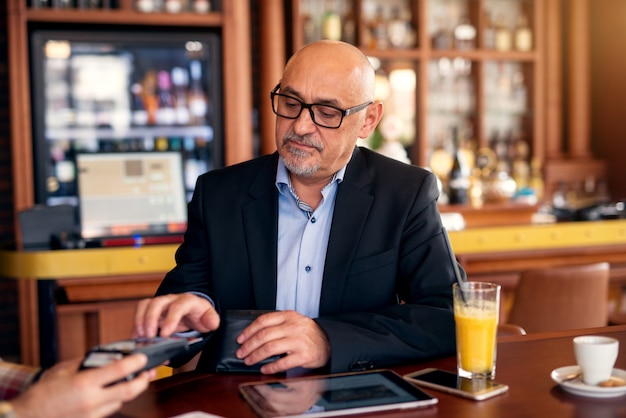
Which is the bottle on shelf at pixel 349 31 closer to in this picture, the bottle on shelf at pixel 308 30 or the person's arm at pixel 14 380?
the bottle on shelf at pixel 308 30

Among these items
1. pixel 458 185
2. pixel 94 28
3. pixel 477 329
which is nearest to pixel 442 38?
pixel 458 185

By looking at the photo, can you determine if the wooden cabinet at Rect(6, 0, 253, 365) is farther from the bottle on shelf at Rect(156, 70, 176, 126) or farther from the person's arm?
the person's arm

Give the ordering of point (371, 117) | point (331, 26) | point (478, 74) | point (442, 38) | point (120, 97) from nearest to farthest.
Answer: point (371, 117), point (120, 97), point (331, 26), point (442, 38), point (478, 74)

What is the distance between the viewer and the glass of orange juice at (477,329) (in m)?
1.42

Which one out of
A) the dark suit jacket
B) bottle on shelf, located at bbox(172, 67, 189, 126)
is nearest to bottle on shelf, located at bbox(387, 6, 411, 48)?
bottle on shelf, located at bbox(172, 67, 189, 126)

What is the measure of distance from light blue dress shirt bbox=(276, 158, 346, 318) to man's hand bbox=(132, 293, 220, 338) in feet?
1.36

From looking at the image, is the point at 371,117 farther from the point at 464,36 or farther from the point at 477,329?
the point at 464,36

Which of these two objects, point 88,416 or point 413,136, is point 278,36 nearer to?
point 413,136

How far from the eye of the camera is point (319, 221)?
1.99 meters

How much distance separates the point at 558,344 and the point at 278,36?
381cm

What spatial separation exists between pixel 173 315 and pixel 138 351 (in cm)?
24

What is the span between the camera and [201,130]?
486cm

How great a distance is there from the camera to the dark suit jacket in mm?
1893

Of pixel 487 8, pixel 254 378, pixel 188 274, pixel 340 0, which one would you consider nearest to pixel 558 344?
pixel 254 378
